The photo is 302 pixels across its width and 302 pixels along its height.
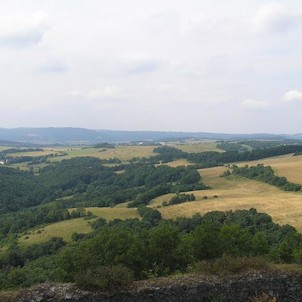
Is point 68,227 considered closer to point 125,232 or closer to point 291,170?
point 125,232

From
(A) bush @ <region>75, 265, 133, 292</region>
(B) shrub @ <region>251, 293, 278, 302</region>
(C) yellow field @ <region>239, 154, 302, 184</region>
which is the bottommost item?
(C) yellow field @ <region>239, 154, 302, 184</region>

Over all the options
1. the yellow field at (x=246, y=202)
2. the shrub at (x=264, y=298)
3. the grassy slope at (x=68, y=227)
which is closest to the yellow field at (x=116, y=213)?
the grassy slope at (x=68, y=227)

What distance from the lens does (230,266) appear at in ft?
61.5

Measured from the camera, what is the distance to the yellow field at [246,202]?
87.9 meters

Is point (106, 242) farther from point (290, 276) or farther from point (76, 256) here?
point (290, 276)

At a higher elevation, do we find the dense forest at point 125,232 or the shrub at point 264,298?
the shrub at point 264,298

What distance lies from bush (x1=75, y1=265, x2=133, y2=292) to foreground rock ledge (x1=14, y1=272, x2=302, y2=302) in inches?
11.0

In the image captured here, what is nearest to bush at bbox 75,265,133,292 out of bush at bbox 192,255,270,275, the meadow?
bush at bbox 192,255,270,275

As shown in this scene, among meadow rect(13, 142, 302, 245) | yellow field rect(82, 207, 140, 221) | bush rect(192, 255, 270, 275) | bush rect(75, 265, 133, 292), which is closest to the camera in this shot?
bush rect(75, 265, 133, 292)

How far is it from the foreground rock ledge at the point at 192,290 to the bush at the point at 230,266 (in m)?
0.43

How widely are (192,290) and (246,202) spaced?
86.2 meters

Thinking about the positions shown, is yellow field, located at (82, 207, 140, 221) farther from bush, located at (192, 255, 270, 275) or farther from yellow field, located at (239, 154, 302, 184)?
bush, located at (192, 255, 270, 275)

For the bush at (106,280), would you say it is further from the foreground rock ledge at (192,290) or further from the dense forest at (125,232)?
the foreground rock ledge at (192,290)

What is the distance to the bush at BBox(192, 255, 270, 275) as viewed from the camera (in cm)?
1869
